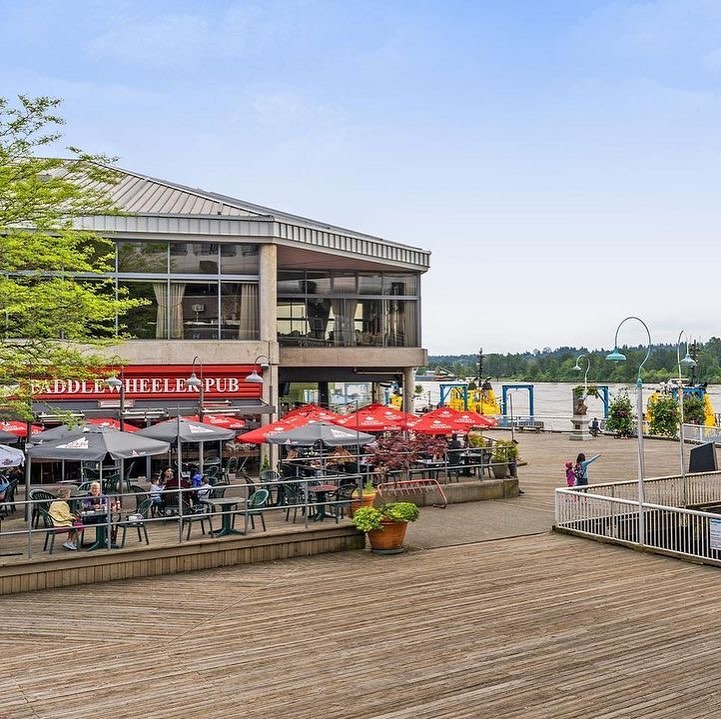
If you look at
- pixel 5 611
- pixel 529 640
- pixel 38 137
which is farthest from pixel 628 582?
pixel 38 137

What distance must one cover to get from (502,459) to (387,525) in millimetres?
8346

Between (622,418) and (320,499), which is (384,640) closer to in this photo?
(320,499)

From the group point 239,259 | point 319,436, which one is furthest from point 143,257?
point 319,436

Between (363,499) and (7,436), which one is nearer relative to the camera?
(363,499)

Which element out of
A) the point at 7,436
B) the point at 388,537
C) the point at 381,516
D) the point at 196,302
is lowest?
the point at 388,537

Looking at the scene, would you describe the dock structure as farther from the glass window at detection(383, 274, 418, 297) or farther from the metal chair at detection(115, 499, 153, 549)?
the glass window at detection(383, 274, 418, 297)

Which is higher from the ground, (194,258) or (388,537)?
(194,258)

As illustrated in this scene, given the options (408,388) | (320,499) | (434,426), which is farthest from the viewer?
(408,388)

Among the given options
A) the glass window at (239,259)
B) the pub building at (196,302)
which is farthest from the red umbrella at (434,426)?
the glass window at (239,259)

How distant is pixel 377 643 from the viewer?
10.4 meters

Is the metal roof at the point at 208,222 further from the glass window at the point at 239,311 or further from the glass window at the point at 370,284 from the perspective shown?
the glass window at the point at 239,311

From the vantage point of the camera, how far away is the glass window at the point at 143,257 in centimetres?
2656

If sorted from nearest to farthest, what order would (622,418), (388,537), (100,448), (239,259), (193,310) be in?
(100,448) → (388,537) → (193,310) → (239,259) → (622,418)

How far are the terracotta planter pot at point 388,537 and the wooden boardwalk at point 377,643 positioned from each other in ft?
2.30
